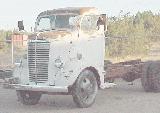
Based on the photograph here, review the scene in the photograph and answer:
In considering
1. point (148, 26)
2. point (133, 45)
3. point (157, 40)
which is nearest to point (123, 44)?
point (133, 45)

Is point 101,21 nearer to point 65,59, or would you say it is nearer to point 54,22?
point 54,22

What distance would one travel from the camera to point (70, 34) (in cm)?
1326

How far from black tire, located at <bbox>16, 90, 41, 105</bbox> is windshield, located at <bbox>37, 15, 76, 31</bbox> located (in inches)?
73.2

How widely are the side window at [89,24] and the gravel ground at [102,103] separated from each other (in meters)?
2.09

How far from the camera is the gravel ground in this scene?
12879mm

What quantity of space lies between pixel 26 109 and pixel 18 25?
2498mm

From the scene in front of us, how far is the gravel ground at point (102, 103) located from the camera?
12879mm

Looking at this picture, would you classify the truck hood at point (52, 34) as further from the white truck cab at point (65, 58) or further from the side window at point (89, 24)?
the side window at point (89, 24)

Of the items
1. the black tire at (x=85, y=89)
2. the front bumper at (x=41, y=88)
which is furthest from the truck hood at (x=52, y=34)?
the front bumper at (x=41, y=88)

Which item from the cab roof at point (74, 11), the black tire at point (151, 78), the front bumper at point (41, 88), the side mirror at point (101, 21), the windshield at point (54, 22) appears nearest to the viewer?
the front bumper at point (41, 88)

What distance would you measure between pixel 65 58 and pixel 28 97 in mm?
2142

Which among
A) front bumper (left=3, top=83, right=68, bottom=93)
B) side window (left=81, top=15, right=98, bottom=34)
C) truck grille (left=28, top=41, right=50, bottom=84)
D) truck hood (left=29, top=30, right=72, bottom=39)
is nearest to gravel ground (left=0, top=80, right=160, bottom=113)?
front bumper (left=3, top=83, right=68, bottom=93)

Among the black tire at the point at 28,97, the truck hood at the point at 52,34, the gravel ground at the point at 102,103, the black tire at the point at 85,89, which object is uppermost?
the truck hood at the point at 52,34

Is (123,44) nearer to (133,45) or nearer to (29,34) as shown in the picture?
(133,45)
